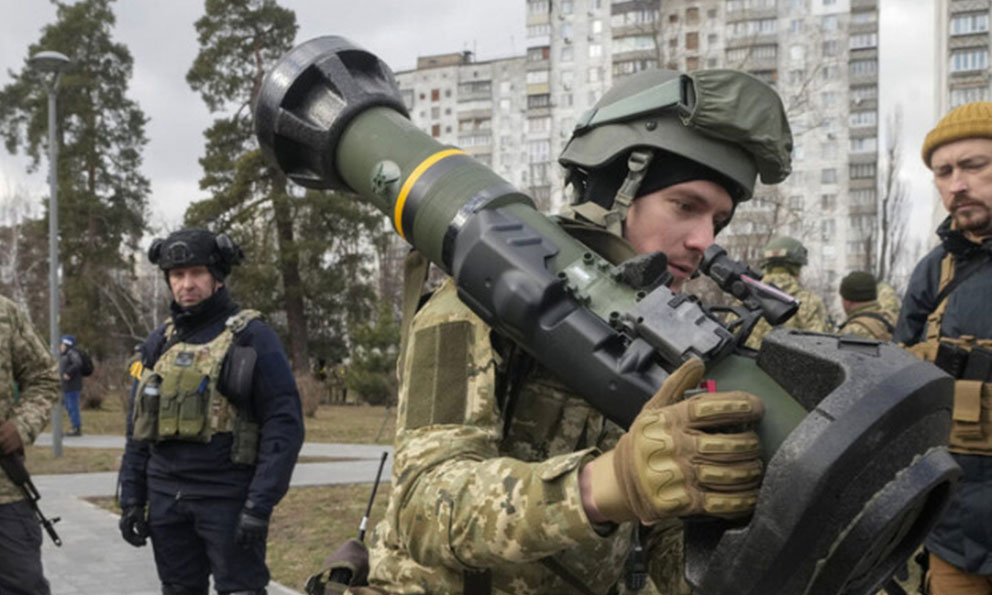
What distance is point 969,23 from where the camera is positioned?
2096 inches

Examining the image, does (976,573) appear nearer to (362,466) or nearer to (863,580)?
(863,580)

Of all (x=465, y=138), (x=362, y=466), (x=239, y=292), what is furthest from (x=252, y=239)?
(x=465, y=138)

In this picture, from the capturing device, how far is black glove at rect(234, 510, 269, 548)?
423 centimetres

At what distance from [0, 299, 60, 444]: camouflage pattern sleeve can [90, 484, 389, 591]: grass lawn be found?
2396 millimetres

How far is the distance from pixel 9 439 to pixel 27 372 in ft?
1.50

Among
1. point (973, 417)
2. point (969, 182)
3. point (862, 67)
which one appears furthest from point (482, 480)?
point (862, 67)

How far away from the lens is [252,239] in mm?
33625

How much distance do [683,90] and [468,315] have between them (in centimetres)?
67

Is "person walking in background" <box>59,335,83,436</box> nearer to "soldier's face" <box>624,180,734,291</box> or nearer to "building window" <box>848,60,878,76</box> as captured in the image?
"soldier's face" <box>624,180,734,291</box>

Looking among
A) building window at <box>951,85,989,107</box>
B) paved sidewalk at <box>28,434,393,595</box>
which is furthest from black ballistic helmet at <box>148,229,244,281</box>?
building window at <box>951,85,989,107</box>

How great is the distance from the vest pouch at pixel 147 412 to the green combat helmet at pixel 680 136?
321 centimetres

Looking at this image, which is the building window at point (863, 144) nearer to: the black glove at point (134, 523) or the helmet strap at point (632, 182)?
the black glove at point (134, 523)

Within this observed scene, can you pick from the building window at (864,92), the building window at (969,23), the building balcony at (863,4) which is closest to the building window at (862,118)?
the building window at (864,92)

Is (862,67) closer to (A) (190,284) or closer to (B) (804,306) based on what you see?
(B) (804,306)
